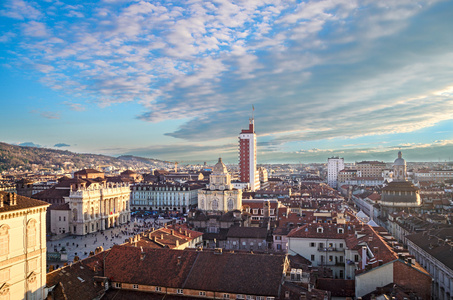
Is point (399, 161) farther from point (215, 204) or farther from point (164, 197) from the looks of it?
point (164, 197)

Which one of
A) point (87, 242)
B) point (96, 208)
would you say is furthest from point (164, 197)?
point (87, 242)

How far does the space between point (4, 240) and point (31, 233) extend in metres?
2.92

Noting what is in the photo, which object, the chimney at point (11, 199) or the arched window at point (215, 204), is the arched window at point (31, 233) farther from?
the arched window at point (215, 204)

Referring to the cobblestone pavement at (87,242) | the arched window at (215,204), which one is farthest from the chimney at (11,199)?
the arched window at (215,204)

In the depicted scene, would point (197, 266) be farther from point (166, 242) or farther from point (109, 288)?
point (166, 242)

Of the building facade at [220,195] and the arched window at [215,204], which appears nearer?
the building facade at [220,195]

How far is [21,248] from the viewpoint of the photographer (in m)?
30.4

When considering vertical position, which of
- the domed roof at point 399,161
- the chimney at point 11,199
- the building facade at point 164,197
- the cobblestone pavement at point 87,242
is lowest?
the cobblestone pavement at point 87,242

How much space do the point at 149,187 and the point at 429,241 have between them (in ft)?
356

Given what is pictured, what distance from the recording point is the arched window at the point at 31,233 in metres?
31.3

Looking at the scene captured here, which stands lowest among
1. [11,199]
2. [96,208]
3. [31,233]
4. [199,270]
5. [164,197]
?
[164,197]

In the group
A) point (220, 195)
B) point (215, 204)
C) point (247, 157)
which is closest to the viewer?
point (220, 195)

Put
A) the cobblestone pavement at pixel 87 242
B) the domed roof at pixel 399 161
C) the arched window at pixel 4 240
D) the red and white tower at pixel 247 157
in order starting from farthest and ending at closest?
the red and white tower at pixel 247 157 < the domed roof at pixel 399 161 < the cobblestone pavement at pixel 87 242 < the arched window at pixel 4 240

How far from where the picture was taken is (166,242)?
48656 millimetres
